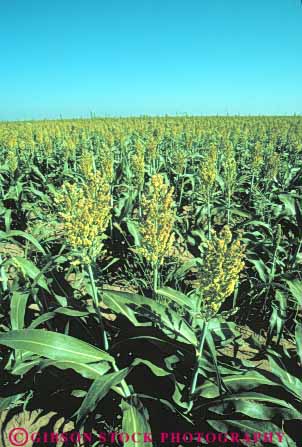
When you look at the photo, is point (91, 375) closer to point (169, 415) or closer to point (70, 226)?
point (169, 415)

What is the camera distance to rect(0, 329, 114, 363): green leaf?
5.24 feet

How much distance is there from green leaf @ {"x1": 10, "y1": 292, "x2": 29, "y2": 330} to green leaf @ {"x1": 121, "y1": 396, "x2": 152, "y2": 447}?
890 mm

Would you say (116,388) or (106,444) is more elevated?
(116,388)

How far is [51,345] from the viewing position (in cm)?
168

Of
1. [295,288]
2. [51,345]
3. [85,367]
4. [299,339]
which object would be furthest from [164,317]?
[295,288]

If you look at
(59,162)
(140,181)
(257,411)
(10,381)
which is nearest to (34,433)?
(10,381)

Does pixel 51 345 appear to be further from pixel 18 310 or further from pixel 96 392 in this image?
pixel 18 310

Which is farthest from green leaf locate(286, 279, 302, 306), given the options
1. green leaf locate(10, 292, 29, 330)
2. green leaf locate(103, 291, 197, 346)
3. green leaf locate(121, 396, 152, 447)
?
green leaf locate(10, 292, 29, 330)

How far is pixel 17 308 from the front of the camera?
2.09m

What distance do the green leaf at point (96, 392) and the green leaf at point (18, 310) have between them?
2.52 ft

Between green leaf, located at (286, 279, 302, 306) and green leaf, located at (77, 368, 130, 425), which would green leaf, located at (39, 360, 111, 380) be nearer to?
green leaf, located at (77, 368, 130, 425)

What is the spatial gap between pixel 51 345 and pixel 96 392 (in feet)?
1.20

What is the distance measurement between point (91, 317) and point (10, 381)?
2.41ft

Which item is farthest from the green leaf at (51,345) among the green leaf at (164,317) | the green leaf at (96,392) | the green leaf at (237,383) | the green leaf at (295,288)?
the green leaf at (295,288)
